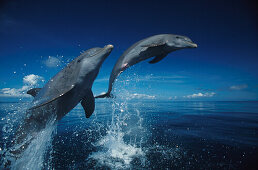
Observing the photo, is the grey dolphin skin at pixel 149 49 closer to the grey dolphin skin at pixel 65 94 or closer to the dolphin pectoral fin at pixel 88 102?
the dolphin pectoral fin at pixel 88 102

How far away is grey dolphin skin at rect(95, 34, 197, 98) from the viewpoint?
530 cm

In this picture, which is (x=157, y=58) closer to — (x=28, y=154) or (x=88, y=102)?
(x=88, y=102)

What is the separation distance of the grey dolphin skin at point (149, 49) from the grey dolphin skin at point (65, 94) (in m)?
1.38

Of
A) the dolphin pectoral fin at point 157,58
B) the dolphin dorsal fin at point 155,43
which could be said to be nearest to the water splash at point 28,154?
the dolphin dorsal fin at point 155,43

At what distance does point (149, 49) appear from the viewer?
5.55 m

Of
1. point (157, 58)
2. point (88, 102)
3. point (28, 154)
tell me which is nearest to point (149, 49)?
point (157, 58)

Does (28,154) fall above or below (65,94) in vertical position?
below

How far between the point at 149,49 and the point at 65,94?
365 centimetres

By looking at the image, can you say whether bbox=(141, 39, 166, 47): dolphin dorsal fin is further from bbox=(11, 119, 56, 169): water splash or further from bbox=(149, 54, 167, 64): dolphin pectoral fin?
bbox=(11, 119, 56, 169): water splash

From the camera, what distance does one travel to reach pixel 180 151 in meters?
5.73

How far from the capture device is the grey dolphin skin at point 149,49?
5.30m

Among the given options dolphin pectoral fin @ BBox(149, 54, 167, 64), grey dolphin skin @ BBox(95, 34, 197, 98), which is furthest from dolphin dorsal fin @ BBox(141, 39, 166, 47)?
dolphin pectoral fin @ BBox(149, 54, 167, 64)

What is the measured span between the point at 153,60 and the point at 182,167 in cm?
448

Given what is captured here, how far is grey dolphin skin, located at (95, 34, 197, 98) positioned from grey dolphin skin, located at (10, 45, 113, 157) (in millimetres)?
1378
